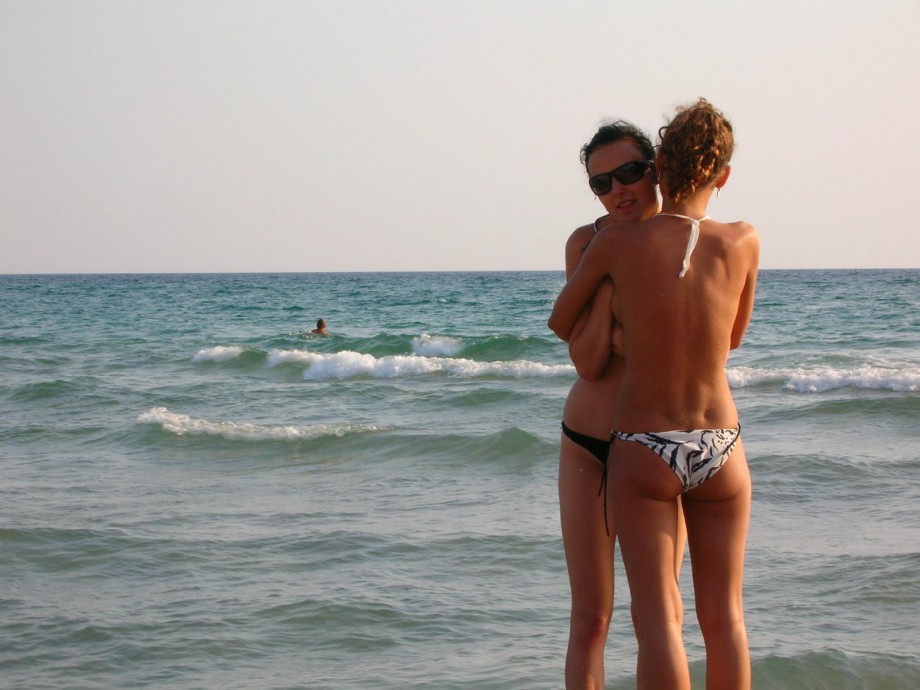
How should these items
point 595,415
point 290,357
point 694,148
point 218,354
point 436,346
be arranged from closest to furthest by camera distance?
point 694,148 < point 595,415 < point 290,357 < point 218,354 < point 436,346

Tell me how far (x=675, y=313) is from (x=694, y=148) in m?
0.39

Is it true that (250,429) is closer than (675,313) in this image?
No

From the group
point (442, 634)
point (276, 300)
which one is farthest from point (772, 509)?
point (276, 300)

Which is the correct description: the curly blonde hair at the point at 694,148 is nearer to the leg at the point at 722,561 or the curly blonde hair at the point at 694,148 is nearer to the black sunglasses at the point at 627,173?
the black sunglasses at the point at 627,173

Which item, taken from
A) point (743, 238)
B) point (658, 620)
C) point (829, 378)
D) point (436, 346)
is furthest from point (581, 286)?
point (436, 346)

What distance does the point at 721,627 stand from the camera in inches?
107

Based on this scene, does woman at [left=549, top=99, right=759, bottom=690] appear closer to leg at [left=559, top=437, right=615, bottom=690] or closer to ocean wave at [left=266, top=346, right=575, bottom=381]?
leg at [left=559, top=437, right=615, bottom=690]

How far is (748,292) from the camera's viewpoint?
269 centimetres

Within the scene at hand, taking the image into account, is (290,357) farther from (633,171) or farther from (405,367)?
(633,171)

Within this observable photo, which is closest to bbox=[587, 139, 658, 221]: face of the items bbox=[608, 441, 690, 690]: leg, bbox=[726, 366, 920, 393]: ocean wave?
bbox=[608, 441, 690, 690]: leg

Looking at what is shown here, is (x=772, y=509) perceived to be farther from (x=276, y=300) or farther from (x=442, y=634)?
(x=276, y=300)

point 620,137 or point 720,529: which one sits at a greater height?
point 620,137

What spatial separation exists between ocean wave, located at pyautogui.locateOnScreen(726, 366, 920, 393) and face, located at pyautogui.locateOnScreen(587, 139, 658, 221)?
10504mm

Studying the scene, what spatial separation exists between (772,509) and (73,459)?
5624 millimetres
